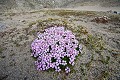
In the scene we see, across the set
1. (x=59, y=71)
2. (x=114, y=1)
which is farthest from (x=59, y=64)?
(x=114, y=1)

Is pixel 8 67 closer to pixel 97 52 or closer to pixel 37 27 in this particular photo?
pixel 37 27

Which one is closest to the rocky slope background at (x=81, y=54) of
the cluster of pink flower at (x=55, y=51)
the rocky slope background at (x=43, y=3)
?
the cluster of pink flower at (x=55, y=51)

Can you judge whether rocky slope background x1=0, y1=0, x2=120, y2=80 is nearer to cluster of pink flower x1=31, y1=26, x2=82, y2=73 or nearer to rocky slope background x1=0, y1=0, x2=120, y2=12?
cluster of pink flower x1=31, y1=26, x2=82, y2=73

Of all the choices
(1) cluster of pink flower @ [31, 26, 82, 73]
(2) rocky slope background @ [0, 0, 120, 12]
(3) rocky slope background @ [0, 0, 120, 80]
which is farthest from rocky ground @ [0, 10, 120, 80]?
(2) rocky slope background @ [0, 0, 120, 12]

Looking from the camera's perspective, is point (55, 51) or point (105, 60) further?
point (105, 60)

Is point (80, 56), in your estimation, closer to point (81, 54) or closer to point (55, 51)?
point (81, 54)

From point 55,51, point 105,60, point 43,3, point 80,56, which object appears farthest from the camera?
point 43,3

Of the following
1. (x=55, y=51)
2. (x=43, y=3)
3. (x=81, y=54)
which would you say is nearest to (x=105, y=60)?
(x=81, y=54)
